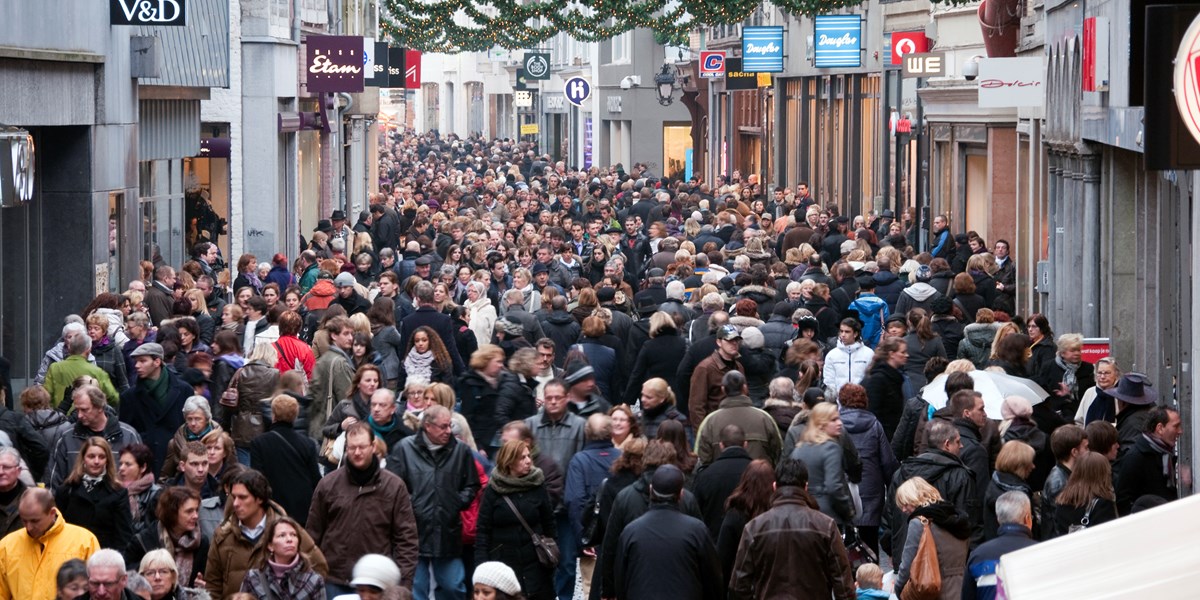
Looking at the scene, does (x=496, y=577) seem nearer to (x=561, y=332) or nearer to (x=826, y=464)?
(x=826, y=464)

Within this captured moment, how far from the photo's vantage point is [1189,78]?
8.28m

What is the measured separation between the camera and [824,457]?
35.9 feet

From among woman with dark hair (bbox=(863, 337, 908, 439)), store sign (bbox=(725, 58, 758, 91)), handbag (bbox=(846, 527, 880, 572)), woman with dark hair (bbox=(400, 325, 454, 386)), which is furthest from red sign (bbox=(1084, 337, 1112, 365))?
store sign (bbox=(725, 58, 758, 91))

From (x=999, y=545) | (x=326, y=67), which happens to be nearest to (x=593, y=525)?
(x=999, y=545)

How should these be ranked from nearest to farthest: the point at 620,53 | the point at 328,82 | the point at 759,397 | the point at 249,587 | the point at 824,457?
the point at 249,587 → the point at 824,457 → the point at 759,397 → the point at 328,82 → the point at 620,53

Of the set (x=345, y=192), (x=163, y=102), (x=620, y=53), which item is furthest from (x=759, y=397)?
(x=620, y=53)

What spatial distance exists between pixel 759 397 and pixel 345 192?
111 feet

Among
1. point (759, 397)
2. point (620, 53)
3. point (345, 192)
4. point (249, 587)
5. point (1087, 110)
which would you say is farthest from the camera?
point (620, 53)

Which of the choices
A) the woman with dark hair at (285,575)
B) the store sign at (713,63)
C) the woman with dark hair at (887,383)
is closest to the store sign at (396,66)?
the store sign at (713,63)

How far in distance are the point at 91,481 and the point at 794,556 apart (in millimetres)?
3678

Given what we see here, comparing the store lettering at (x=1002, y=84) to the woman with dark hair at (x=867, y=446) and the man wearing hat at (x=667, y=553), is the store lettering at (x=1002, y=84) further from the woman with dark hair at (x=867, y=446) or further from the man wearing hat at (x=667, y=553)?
the man wearing hat at (x=667, y=553)

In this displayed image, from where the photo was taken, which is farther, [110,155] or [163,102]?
[163,102]

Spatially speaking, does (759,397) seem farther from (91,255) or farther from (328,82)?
(328,82)

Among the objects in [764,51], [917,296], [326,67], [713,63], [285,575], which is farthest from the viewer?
[713,63]
